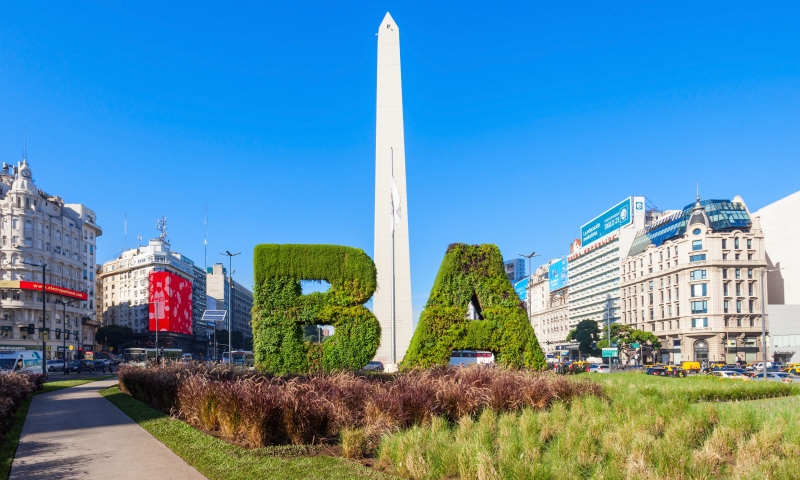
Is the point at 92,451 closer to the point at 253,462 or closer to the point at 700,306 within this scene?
the point at 253,462

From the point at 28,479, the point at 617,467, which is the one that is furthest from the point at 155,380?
the point at 617,467

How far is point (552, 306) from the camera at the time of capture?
166750mm

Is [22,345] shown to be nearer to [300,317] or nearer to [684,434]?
[300,317]

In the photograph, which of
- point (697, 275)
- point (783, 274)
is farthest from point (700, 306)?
point (783, 274)

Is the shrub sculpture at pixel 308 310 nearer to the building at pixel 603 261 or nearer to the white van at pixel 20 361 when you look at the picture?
the white van at pixel 20 361

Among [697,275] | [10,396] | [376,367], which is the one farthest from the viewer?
[697,275]

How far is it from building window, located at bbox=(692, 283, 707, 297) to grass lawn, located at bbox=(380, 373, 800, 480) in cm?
8130

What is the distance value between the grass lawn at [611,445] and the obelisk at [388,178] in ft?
80.9

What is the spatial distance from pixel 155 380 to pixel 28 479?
1030 cm

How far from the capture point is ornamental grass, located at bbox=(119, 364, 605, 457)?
436 inches

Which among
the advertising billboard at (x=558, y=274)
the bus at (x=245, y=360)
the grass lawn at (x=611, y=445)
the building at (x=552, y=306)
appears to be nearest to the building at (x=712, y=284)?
the building at (x=552, y=306)

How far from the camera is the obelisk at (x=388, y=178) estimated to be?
38.1 metres

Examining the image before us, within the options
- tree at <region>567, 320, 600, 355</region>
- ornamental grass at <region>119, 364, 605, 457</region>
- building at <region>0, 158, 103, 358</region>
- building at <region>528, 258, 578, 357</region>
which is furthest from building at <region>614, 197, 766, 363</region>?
building at <region>0, 158, 103, 358</region>

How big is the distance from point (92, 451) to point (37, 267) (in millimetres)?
95545
